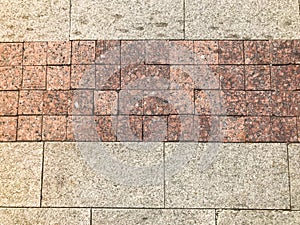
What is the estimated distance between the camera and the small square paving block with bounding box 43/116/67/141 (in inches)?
143

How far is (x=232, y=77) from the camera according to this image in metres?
3.64

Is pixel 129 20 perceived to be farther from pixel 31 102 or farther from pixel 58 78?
pixel 31 102

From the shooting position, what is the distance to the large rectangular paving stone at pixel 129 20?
12.3 ft

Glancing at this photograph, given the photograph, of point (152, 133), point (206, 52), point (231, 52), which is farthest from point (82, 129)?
point (231, 52)

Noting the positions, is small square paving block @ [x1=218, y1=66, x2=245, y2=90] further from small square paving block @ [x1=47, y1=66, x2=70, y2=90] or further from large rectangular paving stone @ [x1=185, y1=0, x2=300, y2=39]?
small square paving block @ [x1=47, y1=66, x2=70, y2=90]

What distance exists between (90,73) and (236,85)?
1.48 metres

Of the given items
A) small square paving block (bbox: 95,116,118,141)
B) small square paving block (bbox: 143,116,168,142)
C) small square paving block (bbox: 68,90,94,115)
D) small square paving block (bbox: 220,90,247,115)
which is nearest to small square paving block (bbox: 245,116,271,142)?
small square paving block (bbox: 220,90,247,115)

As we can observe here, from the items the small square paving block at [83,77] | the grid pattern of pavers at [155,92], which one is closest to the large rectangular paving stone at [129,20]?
the grid pattern of pavers at [155,92]

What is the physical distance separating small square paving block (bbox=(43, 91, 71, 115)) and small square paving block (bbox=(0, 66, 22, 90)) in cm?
33

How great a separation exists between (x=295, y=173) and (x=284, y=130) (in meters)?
0.43

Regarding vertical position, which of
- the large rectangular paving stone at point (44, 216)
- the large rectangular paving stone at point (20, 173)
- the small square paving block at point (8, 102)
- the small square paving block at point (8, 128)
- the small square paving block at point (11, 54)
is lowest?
the large rectangular paving stone at point (44, 216)

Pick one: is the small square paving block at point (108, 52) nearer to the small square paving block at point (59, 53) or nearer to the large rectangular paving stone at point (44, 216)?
the small square paving block at point (59, 53)

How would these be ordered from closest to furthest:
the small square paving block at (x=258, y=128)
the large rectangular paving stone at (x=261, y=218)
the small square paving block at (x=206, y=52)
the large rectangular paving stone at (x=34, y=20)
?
the large rectangular paving stone at (x=261, y=218)
the small square paving block at (x=258, y=128)
the small square paving block at (x=206, y=52)
the large rectangular paving stone at (x=34, y=20)

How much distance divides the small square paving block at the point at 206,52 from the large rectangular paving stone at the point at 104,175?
0.96 m
